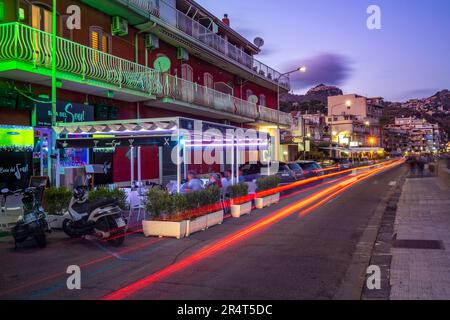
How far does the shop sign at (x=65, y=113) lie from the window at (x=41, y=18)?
267 cm

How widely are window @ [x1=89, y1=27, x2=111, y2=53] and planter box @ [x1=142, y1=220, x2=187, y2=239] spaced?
415 inches

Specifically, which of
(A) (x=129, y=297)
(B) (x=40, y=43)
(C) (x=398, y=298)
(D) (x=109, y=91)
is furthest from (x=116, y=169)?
(C) (x=398, y=298)

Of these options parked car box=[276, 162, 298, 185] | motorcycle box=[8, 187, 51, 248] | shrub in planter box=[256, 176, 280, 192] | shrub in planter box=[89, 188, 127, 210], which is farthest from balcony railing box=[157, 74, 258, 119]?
motorcycle box=[8, 187, 51, 248]

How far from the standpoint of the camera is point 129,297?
5.69 m

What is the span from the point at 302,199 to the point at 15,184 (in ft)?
35.4

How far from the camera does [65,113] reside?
16.2m

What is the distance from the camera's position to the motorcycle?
341 inches

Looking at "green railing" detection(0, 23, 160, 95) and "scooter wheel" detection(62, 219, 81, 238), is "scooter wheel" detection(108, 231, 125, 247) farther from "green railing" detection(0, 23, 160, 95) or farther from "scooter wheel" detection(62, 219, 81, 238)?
"green railing" detection(0, 23, 160, 95)

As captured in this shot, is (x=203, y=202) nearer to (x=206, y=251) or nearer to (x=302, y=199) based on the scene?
(x=206, y=251)

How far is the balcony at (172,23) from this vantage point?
18.3 metres

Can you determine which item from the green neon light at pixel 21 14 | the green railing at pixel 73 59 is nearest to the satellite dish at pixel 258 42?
the green railing at pixel 73 59

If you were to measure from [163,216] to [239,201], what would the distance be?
4004 millimetres

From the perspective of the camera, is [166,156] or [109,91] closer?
[109,91]

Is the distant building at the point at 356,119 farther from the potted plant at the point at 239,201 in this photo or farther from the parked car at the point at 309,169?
the potted plant at the point at 239,201
